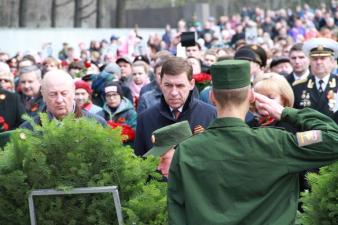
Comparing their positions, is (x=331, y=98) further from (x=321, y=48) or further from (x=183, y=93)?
(x=183, y=93)

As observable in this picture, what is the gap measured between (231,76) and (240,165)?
0.42m

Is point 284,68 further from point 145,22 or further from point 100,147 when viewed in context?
point 145,22

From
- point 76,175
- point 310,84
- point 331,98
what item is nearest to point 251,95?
point 76,175

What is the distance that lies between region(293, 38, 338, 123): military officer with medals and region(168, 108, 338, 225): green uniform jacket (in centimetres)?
510

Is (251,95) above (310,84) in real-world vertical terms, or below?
above

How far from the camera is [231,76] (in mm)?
4492

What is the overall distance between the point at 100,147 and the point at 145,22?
42003 millimetres

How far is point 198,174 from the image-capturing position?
14.7 ft

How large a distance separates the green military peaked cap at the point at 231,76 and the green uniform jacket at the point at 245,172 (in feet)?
0.54

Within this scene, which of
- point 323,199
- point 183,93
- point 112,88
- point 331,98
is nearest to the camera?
point 323,199

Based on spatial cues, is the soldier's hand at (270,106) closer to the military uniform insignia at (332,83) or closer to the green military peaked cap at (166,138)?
the green military peaked cap at (166,138)

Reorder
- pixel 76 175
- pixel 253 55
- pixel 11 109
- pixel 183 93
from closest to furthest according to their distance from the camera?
pixel 76 175, pixel 183 93, pixel 11 109, pixel 253 55

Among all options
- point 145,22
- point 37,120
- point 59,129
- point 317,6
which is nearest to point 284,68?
point 37,120

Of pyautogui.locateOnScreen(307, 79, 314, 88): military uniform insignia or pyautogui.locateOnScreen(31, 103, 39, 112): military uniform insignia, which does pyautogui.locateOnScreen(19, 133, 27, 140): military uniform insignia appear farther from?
pyautogui.locateOnScreen(307, 79, 314, 88): military uniform insignia
